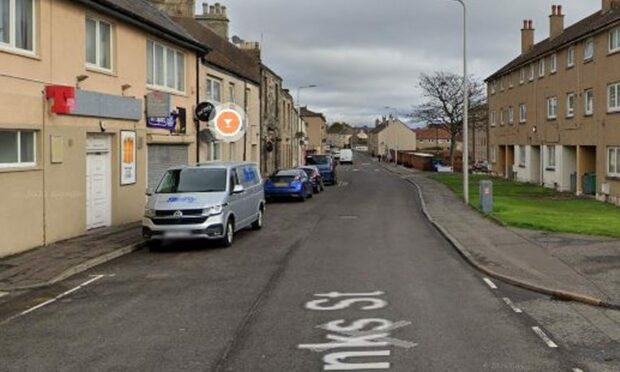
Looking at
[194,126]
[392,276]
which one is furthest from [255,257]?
[194,126]

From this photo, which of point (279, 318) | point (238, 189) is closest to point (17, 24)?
point (238, 189)

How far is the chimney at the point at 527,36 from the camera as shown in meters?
49.7

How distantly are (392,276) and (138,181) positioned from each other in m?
10.3

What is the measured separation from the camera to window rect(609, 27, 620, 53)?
94.8 feet

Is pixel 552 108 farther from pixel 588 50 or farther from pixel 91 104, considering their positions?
pixel 91 104

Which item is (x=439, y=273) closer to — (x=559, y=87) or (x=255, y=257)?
(x=255, y=257)

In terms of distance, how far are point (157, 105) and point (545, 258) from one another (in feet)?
38.6

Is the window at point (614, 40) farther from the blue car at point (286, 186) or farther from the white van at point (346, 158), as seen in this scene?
the white van at point (346, 158)

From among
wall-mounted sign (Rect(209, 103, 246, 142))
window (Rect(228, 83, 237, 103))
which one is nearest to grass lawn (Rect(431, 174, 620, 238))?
wall-mounted sign (Rect(209, 103, 246, 142))

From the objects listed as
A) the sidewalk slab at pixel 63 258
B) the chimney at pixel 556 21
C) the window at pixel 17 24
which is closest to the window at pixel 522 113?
the chimney at pixel 556 21

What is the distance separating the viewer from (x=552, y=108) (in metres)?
38.7

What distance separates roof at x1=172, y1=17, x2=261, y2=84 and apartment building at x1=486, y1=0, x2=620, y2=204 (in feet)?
53.4

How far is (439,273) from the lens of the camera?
1168cm

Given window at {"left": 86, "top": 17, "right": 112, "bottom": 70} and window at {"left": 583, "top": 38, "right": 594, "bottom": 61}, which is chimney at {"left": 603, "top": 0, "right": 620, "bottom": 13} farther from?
window at {"left": 86, "top": 17, "right": 112, "bottom": 70}
